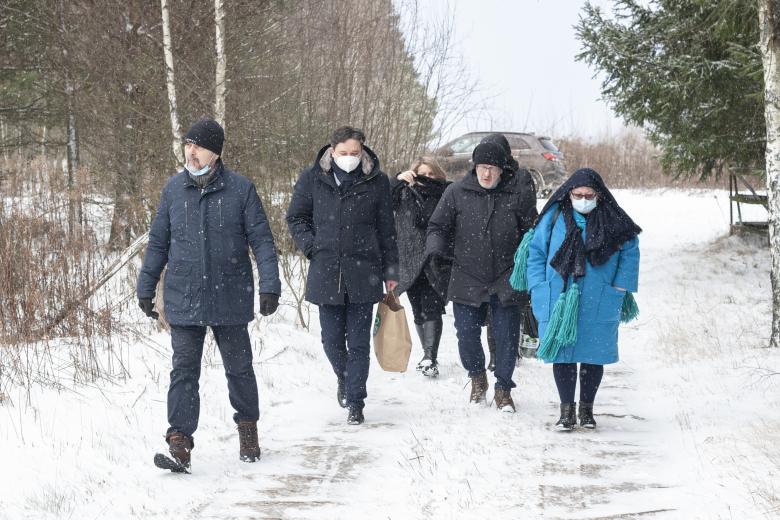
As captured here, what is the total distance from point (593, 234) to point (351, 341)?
1722 millimetres

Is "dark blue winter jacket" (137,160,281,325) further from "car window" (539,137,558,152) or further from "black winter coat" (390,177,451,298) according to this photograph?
"car window" (539,137,558,152)

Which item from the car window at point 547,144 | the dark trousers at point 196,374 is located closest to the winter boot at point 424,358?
the dark trousers at point 196,374

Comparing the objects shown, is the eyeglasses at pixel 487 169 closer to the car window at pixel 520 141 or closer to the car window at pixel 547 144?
the car window at pixel 520 141

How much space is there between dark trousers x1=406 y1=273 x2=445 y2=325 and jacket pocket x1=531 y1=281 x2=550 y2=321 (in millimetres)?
2018

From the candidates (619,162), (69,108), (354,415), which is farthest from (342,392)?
(619,162)

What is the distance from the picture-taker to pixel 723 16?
9508 mm

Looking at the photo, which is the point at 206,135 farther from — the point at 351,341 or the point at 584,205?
the point at 584,205

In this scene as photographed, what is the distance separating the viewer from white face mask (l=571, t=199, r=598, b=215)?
5.87m

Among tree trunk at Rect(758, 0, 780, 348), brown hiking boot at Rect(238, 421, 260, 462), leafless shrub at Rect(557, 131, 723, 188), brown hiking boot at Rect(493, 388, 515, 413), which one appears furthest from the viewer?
leafless shrub at Rect(557, 131, 723, 188)

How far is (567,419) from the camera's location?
19.4 ft

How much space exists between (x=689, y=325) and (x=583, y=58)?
4.07 metres

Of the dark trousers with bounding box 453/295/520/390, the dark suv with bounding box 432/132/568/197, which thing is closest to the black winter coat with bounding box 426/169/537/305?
the dark trousers with bounding box 453/295/520/390

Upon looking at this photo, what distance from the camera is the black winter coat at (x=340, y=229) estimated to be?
610 centimetres

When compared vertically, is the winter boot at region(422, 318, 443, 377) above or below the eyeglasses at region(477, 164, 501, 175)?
below
